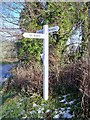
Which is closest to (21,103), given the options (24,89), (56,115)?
(24,89)

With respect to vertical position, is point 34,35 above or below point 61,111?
above

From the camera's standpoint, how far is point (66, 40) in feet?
21.2

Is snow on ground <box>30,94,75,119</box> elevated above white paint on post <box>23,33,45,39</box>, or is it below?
below

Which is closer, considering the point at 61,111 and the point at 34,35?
the point at 61,111

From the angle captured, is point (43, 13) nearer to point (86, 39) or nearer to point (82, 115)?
point (86, 39)

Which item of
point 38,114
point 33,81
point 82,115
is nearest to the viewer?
point 82,115

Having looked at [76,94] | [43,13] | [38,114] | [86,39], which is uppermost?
[43,13]

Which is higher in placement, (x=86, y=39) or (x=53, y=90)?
(x=86, y=39)

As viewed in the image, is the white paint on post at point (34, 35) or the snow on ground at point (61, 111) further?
the white paint on post at point (34, 35)

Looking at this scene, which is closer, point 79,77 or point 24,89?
point 79,77

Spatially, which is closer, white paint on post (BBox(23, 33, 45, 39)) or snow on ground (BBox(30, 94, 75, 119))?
snow on ground (BBox(30, 94, 75, 119))

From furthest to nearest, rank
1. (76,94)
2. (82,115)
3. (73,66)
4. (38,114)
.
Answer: (73,66) → (76,94) → (38,114) → (82,115)

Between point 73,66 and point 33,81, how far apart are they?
2.93ft

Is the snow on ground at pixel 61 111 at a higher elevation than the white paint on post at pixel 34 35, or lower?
lower
